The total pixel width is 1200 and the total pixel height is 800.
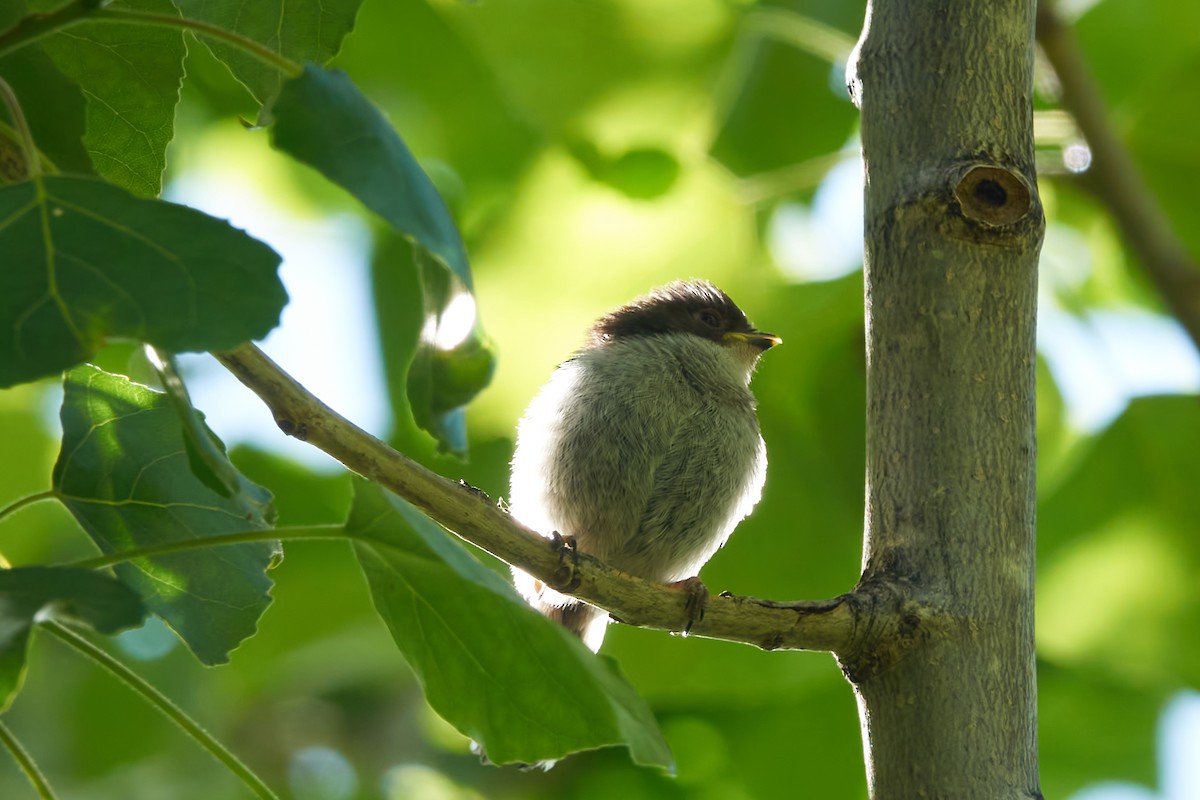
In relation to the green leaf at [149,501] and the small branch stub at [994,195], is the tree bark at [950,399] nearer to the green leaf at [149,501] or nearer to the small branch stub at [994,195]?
the small branch stub at [994,195]

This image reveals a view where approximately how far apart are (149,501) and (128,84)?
613 mm

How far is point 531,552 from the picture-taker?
195cm

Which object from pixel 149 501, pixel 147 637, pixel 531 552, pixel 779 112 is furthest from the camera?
pixel 779 112

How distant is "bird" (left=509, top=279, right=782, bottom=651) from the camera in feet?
11.6

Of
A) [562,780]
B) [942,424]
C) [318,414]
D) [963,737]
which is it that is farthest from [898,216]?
[562,780]

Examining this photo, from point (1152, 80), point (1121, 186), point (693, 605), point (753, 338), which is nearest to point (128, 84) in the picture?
point (693, 605)

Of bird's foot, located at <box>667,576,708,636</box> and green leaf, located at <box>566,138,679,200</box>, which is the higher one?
green leaf, located at <box>566,138,679,200</box>

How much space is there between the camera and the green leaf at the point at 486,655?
56.6 inches

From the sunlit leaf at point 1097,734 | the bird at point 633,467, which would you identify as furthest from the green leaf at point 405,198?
the sunlit leaf at point 1097,734

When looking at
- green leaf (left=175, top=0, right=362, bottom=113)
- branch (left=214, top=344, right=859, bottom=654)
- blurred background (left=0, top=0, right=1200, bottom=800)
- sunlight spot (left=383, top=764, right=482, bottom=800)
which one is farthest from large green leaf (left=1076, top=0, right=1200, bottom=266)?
sunlight spot (left=383, top=764, right=482, bottom=800)

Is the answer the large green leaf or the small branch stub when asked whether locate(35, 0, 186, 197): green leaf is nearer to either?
the small branch stub

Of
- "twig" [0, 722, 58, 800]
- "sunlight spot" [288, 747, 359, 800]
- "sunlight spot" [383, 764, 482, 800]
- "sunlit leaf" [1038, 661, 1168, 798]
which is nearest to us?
"twig" [0, 722, 58, 800]

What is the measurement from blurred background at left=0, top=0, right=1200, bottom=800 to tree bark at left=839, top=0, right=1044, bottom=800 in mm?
1199

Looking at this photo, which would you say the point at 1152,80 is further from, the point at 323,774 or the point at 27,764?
the point at 323,774
